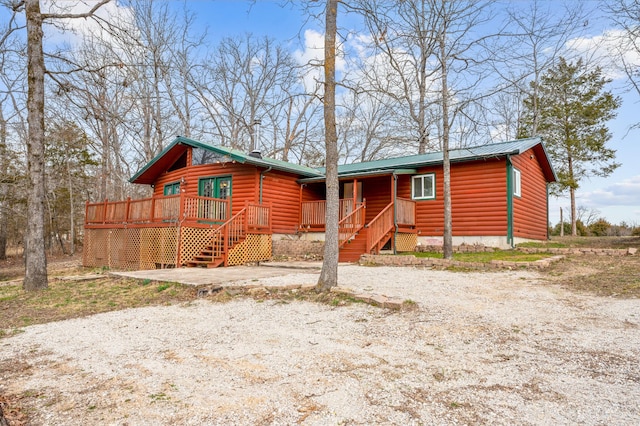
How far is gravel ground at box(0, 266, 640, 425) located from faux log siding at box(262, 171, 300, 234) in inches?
365

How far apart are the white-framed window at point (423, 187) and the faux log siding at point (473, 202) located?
149 mm

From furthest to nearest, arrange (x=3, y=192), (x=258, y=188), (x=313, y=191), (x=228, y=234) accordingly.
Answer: (x=3, y=192) → (x=313, y=191) → (x=258, y=188) → (x=228, y=234)

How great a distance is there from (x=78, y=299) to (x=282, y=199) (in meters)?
9.16

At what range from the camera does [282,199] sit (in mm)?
15648

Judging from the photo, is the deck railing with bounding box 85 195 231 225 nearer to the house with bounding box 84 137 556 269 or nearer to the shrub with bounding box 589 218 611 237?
the house with bounding box 84 137 556 269

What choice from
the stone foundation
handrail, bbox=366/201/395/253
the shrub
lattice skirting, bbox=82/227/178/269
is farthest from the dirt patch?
the shrub

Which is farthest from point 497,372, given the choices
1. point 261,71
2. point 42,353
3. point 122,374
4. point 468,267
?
point 261,71

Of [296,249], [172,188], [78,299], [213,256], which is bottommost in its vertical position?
[78,299]

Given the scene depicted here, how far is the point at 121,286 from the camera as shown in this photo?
841 cm

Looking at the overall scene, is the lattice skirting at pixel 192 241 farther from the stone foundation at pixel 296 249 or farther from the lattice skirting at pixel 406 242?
the lattice skirting at pixel 406 242

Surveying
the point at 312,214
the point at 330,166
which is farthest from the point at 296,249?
the point at 330,166

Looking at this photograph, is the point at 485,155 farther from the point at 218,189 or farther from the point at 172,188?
the point at 172,188

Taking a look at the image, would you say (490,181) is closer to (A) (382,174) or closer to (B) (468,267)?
(A) (382,174)

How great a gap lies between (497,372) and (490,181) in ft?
36.6
